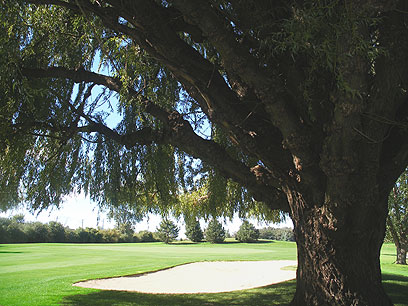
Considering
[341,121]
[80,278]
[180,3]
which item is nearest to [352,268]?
[341,121]

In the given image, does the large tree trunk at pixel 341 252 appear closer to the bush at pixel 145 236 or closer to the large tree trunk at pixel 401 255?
the large tree trunk at pixel 401 255

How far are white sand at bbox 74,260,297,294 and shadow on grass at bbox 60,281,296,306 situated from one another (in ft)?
4.06

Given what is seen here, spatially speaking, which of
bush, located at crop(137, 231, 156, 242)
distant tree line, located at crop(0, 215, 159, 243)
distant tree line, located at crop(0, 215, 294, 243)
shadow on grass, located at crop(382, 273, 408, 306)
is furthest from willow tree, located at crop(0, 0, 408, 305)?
bush, located at crop(137, 231, 156, 242)

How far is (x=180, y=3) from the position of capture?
3.10m

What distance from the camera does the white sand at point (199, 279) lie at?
30.8 feet

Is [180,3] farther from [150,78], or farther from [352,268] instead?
[352,268]

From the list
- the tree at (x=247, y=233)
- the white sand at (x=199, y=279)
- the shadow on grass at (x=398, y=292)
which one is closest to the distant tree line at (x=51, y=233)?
the tree at (x=247, y=233)

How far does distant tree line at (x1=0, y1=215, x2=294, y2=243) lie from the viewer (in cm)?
2916

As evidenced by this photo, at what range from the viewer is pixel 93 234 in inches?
1350

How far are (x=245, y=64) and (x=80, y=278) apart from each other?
9.83m

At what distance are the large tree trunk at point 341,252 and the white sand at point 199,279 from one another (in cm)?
569

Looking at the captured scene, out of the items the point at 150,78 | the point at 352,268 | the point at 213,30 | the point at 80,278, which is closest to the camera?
the point at 213,30

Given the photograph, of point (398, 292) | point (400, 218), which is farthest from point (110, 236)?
point (398, 292)

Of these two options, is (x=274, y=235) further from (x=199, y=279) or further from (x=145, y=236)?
(x=199, y=279)
